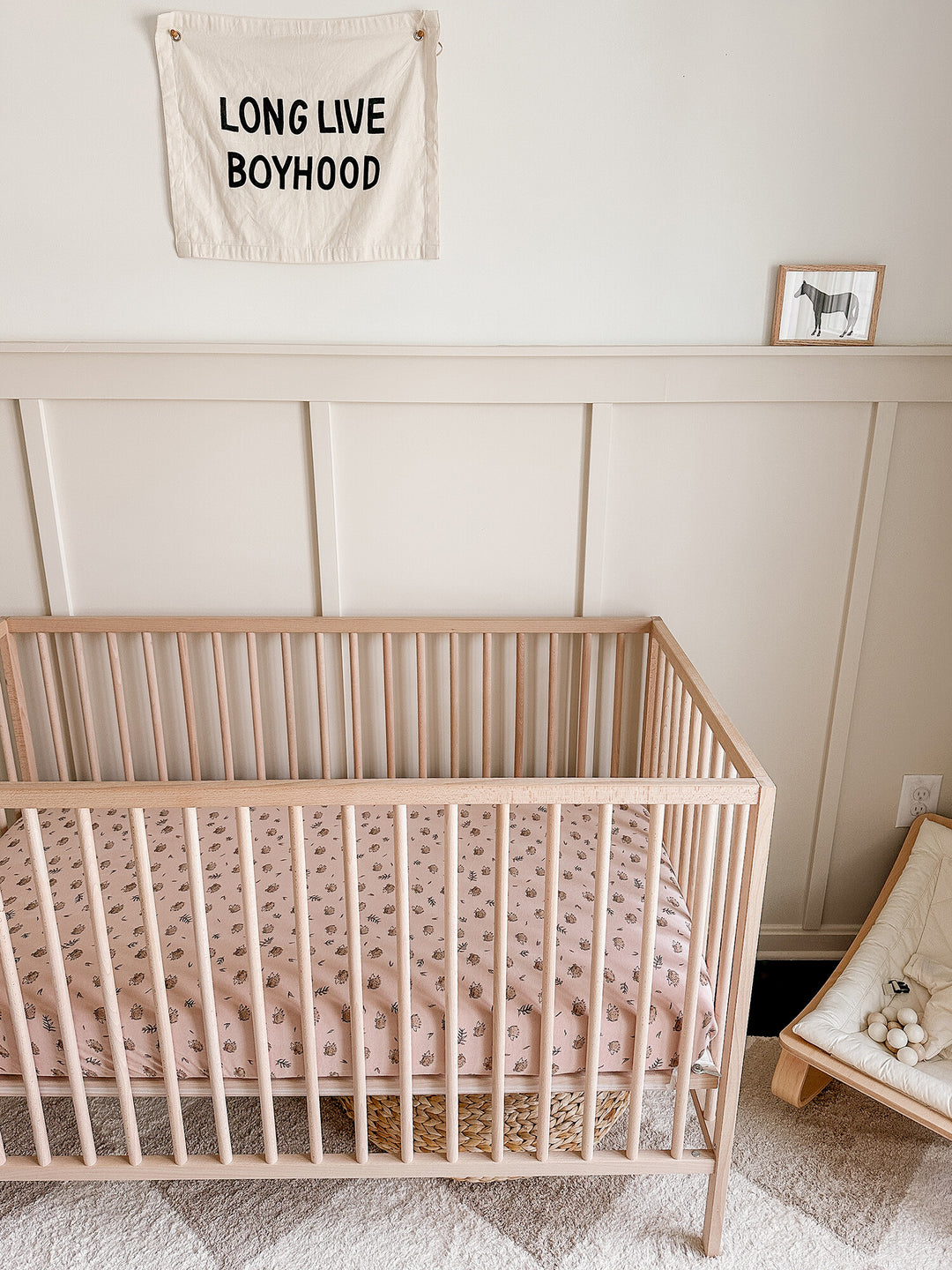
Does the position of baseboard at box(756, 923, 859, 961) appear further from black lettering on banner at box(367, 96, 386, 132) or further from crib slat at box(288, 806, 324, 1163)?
black lettering on banner at box(367, 96, 386, 132)

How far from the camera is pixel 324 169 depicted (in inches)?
67.5

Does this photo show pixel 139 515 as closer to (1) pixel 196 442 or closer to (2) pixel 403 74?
(1) pixel 196 442

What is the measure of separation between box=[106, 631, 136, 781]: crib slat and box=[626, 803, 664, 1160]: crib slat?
119 cm

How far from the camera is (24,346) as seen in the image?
177 centimetres

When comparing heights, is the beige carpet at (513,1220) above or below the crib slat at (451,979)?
below

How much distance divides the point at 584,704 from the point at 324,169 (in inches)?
46.4

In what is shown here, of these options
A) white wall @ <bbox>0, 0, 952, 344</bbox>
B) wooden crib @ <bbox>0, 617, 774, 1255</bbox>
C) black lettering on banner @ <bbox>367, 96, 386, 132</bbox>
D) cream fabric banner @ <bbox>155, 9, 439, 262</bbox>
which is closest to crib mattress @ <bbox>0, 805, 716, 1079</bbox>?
wooden crib @ <bbox>0, 617, 774, 1255</bbox>

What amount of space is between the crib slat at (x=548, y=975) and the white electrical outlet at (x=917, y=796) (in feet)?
3.90

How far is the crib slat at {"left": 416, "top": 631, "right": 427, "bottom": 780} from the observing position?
1.95 meters

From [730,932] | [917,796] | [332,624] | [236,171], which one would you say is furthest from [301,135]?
[917,796]

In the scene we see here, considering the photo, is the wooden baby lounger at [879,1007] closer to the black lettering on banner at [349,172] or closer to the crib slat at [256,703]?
the crib slat at [256,703]

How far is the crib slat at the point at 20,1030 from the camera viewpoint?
4.17 ft

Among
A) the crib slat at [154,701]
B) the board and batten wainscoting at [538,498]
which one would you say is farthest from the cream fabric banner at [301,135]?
the crib slat at [154,701]

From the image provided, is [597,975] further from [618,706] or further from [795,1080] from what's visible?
[618,706]
